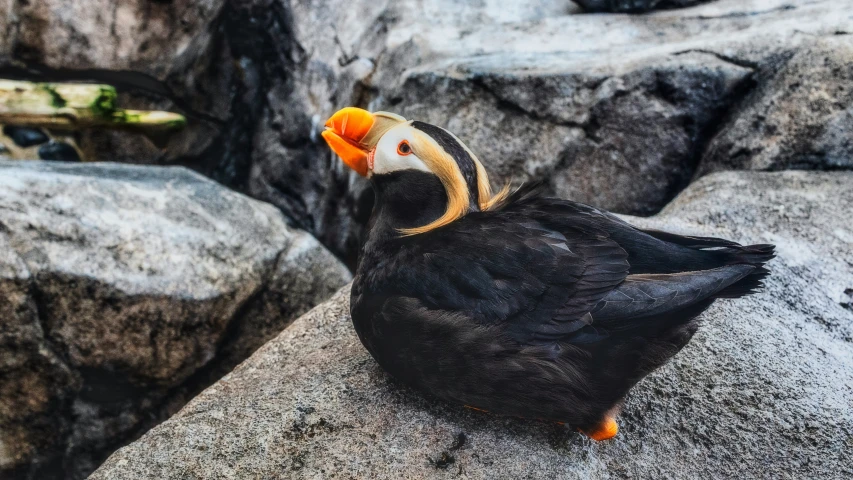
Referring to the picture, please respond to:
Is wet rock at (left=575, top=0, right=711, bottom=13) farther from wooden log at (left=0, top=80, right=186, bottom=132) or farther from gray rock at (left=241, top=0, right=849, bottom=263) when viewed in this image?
wooden log at (left=0, top=80, right=186, bottom=132)

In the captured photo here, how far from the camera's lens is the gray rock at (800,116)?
3000 mm

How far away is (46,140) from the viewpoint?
4.45 meters

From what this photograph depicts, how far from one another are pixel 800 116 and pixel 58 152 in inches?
163

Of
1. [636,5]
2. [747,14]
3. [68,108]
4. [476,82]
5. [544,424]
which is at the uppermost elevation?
[747,14]

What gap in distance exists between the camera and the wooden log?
424cm

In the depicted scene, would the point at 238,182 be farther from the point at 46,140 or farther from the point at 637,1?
the point at 637,1

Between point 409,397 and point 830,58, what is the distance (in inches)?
95.5

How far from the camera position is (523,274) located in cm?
169

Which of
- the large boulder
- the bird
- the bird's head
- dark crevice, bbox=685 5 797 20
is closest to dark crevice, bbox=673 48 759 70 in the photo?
dark crevice, bbox=685 5 797 20

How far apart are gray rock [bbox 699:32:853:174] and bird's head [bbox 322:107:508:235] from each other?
5.71 feet

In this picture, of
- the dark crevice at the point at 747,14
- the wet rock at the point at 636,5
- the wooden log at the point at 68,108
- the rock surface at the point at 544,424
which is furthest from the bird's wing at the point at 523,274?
the wooden log at the point at 68,108

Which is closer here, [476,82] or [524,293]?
[524,293]

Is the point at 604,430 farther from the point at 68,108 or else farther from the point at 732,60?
the point at 68,108

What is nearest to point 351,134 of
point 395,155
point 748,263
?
point 395,155
